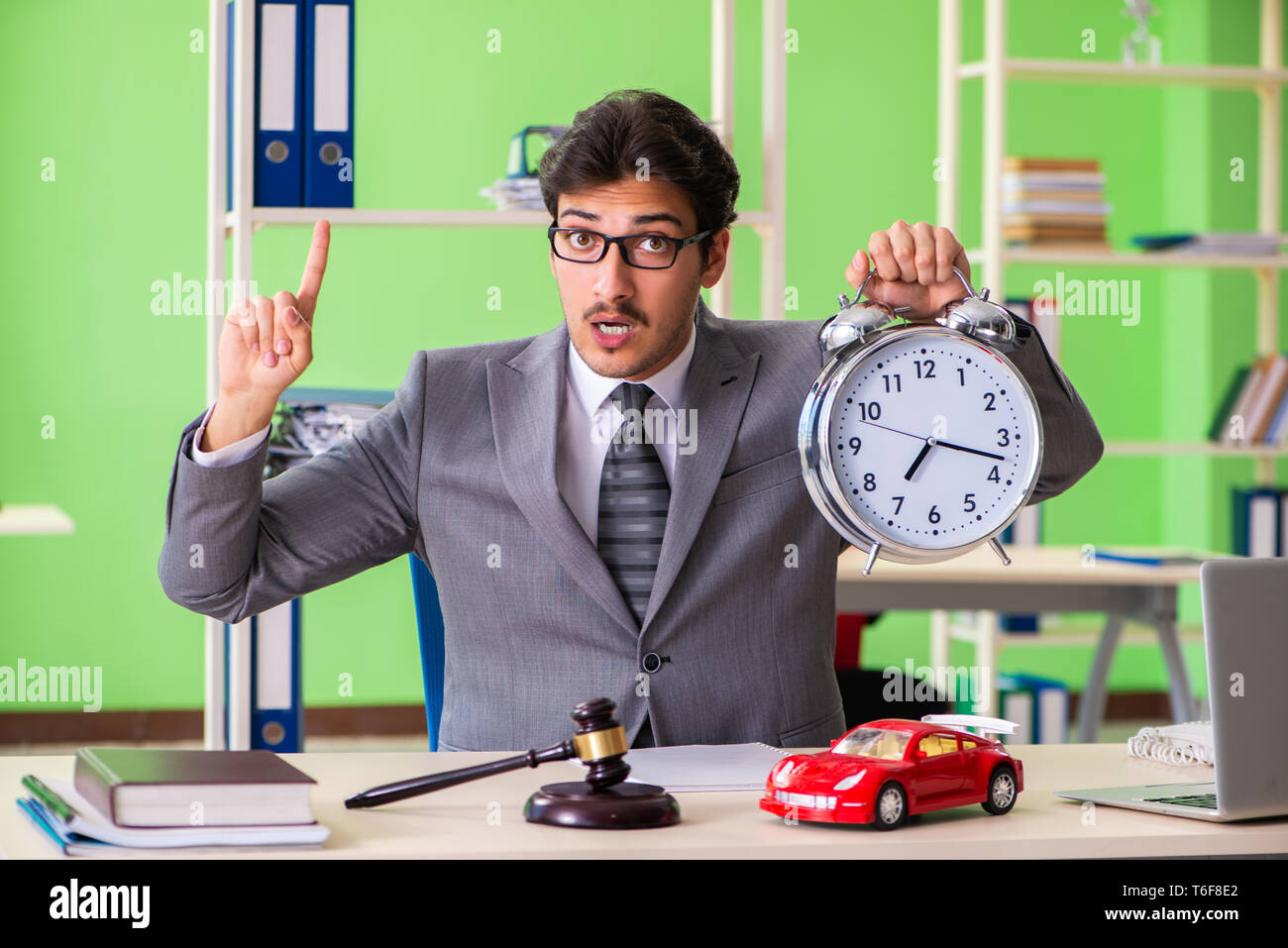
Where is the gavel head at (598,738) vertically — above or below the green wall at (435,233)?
below

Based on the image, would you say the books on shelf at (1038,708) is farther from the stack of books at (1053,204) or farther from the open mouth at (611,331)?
the open mouth at (611,331)

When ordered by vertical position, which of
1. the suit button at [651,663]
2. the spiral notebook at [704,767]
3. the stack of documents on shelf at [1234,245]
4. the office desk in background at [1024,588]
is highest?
the stack of documents on shelf at [1234,245]

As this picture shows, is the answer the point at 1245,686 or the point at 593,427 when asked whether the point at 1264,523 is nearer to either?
the point at 593,427

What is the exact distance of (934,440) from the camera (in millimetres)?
1571

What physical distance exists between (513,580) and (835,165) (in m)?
4.13

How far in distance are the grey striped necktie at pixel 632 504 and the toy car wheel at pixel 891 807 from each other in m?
0.63

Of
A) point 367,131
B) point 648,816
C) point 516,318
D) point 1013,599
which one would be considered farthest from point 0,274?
point 648,816

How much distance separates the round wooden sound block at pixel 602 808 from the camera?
126cm

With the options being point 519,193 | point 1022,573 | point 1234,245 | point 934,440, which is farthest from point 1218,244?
point 934,440

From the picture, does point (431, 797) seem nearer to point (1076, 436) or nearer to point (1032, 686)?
point (1076, 436)

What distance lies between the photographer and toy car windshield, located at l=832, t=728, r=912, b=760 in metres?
1.35

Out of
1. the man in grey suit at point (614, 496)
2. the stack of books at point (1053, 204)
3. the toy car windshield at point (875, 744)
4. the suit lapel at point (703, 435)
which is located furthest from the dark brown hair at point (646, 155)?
the stack of books at point (1053, 204)

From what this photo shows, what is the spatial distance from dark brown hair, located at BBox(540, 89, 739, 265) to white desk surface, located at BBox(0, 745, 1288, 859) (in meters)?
0.81

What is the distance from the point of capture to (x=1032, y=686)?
15.9 feet
